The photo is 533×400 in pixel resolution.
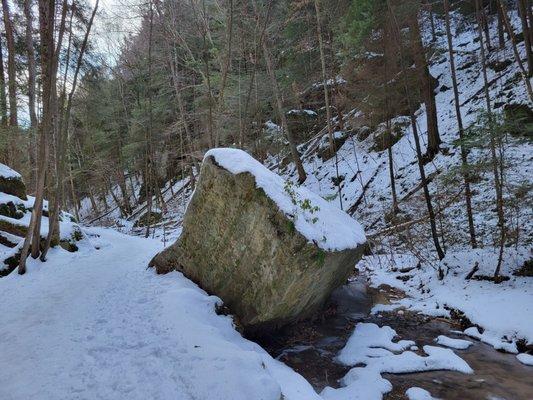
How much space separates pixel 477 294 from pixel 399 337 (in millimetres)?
2016

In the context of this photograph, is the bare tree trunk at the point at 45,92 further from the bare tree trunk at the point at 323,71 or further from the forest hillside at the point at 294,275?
the bare tree trunk at the point at 323,71

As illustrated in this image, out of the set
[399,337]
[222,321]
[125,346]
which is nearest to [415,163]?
[399,337]

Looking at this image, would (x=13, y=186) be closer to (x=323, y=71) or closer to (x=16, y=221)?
(x=16, y=221)

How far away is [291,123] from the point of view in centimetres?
2014

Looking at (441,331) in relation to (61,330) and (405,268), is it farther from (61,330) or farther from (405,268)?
(61,330)

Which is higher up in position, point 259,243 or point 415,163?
point 415,163

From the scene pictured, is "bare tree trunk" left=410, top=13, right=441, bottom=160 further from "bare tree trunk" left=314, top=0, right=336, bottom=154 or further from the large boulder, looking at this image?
the large boulder

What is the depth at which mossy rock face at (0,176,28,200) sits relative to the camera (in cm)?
1037

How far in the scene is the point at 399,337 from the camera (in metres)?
6.25

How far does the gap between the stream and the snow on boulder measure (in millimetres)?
8963

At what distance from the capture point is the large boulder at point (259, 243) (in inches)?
215

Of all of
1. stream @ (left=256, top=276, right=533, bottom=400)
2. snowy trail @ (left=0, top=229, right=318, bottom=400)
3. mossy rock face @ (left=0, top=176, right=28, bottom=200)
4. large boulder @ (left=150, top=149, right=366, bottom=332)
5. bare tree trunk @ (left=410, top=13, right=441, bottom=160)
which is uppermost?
bare tree trunk @ (left=410, top=13, right=441, bottom=160)

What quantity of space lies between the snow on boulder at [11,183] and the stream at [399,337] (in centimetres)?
896

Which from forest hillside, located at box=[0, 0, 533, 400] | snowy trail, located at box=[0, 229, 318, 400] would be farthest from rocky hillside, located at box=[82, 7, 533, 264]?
snowy trail, located at box=[0, 229, 318, 400]
